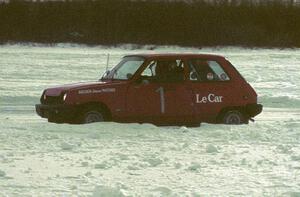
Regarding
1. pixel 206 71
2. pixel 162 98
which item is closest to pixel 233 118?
pixel 206 71

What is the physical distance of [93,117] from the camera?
14.2 metres

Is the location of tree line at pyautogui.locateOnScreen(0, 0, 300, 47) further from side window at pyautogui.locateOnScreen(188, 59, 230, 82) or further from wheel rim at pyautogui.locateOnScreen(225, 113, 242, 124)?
wheel rim at pyautogui.locateOnScreen(225, 113, 242, 124)

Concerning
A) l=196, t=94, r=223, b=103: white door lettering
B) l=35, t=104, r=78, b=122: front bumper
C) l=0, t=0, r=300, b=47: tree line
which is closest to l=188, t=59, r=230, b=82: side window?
l=196, t=94, r=223, b=103: white door lettering

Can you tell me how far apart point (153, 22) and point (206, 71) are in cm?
5994

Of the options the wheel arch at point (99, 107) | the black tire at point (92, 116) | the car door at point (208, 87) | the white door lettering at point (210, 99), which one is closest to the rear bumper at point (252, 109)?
the car door at point (208, 87)

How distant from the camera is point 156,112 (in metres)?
14.4

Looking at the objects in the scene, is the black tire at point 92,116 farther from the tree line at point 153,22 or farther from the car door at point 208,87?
the tree line at point 153,22

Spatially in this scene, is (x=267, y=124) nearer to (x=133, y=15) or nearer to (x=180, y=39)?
Result: (x=180, y=39)

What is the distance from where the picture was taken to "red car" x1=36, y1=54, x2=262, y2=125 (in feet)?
46.2

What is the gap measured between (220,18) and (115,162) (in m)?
65.9

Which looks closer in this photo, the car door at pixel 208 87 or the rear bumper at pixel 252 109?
the car door at pixel 208 87

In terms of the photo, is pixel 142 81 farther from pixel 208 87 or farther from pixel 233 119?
pixel 233 119

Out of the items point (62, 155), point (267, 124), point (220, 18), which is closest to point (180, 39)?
point (220, 18)

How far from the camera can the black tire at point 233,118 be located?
49.4ft
